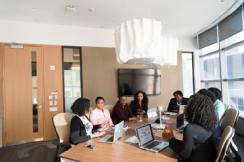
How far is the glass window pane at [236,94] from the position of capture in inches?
169

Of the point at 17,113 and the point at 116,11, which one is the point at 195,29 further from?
the point at 17,113

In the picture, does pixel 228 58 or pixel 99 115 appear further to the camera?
pixel 228 58

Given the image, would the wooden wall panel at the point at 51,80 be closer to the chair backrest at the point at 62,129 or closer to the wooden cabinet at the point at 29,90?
the wooden cabinet at the point at 29,90

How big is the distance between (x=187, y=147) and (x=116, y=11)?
3.09 metres

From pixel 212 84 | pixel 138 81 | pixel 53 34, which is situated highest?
pixel 53 34

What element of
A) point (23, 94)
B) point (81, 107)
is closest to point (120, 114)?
point (81, 107)

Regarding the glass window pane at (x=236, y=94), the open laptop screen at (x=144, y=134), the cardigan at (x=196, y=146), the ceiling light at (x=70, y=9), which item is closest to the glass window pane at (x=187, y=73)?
the glass window pane at (x=236, y=94)

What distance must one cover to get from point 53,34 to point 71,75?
107 centimetres

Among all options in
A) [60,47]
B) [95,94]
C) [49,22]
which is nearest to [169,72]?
[95,94]

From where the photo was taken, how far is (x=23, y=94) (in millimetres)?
4344

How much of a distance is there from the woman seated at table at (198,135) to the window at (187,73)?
14.5 ft

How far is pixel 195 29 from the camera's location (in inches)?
207

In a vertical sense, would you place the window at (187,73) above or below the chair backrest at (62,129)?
above

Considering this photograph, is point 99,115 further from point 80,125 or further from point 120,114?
point 80,125
